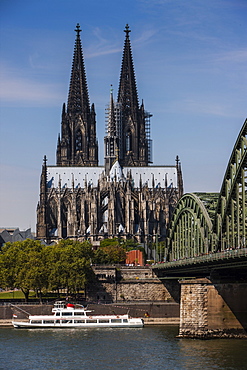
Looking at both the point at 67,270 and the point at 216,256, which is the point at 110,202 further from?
the point at 216,256

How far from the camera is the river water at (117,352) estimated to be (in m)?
59.4

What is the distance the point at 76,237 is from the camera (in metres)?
185

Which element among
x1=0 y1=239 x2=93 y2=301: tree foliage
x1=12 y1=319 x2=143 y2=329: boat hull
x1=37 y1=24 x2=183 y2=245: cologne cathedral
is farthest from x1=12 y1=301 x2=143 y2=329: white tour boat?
x1=37 y1=24 x2=183 y2=245: cologne cathedral

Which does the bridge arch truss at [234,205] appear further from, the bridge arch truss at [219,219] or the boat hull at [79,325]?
the boat hull at [79,325]

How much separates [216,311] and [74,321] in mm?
23685

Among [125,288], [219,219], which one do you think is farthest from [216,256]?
[125,288]

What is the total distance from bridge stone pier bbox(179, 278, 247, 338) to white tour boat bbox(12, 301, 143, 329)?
17.9 m

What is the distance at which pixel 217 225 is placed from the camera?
260 ft

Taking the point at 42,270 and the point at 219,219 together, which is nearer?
the point at 219,219

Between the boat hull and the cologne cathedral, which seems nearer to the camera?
the boat hull

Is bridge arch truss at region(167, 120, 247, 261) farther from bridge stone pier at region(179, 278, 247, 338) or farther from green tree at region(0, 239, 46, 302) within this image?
green tree at region(0, 239, 46, 302)

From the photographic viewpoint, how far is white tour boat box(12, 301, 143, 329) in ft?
297

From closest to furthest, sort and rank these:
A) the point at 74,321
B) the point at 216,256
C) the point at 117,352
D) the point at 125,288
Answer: the point at 117,352 < the point at 216,256 < the point at 74,321 < the point at 125,288

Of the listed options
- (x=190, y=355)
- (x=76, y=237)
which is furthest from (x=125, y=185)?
(x=190, y=355)
